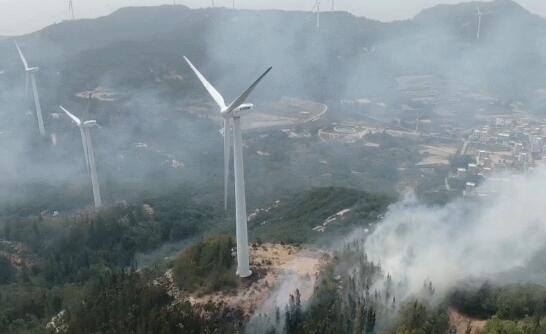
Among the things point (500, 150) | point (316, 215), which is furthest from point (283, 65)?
point (316, 215)

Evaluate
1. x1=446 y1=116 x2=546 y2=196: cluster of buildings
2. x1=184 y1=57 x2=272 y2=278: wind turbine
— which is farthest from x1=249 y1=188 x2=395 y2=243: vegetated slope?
x1=446 y1=116 x2=546 y2=196: cluster of buildings

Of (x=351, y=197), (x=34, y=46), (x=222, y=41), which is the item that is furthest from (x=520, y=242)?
(x=34, y=46)

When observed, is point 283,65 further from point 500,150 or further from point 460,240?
point 460,240

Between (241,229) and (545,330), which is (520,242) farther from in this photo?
(241,229)

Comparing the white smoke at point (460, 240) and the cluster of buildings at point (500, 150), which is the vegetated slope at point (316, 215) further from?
the cluster of buildings at point (500, 150)

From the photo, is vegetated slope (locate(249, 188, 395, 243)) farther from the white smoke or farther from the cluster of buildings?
the cluster of buildings

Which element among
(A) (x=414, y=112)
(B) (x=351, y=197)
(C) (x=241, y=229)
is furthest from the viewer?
(A) (x=414, y=112)
